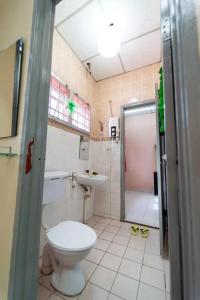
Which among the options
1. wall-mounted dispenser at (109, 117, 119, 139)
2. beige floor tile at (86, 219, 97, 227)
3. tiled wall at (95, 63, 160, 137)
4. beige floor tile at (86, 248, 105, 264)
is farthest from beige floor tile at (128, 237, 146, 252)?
tiled wall at (95, 63, 160, 137)

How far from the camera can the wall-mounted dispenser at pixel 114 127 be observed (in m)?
2.47

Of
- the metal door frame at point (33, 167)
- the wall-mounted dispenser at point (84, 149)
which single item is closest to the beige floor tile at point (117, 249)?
the metal door frame at point (33, 167)

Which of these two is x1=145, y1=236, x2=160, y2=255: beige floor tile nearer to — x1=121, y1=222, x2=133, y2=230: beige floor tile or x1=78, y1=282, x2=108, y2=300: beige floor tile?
x1=121, y1=222, x2=133, y2=230: beige floor tile

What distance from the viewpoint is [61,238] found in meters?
1.08

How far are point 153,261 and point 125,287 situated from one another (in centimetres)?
46

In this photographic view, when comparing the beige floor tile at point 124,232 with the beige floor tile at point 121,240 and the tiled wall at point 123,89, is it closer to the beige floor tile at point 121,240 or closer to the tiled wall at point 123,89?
the beige floor tile at point 121,240

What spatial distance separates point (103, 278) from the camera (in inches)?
46.8

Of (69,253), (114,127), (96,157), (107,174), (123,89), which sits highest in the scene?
(123,89)

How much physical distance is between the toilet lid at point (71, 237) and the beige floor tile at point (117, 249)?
2.01ft

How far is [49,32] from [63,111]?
3.28 ft

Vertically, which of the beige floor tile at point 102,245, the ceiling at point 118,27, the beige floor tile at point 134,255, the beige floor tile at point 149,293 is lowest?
the beige floor tile at point 134,255

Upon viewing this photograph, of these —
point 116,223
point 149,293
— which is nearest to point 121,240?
point 116,223

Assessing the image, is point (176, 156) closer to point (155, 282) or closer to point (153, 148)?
point (155, 282)

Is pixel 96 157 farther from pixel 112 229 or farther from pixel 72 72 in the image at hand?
pixel 72 72
